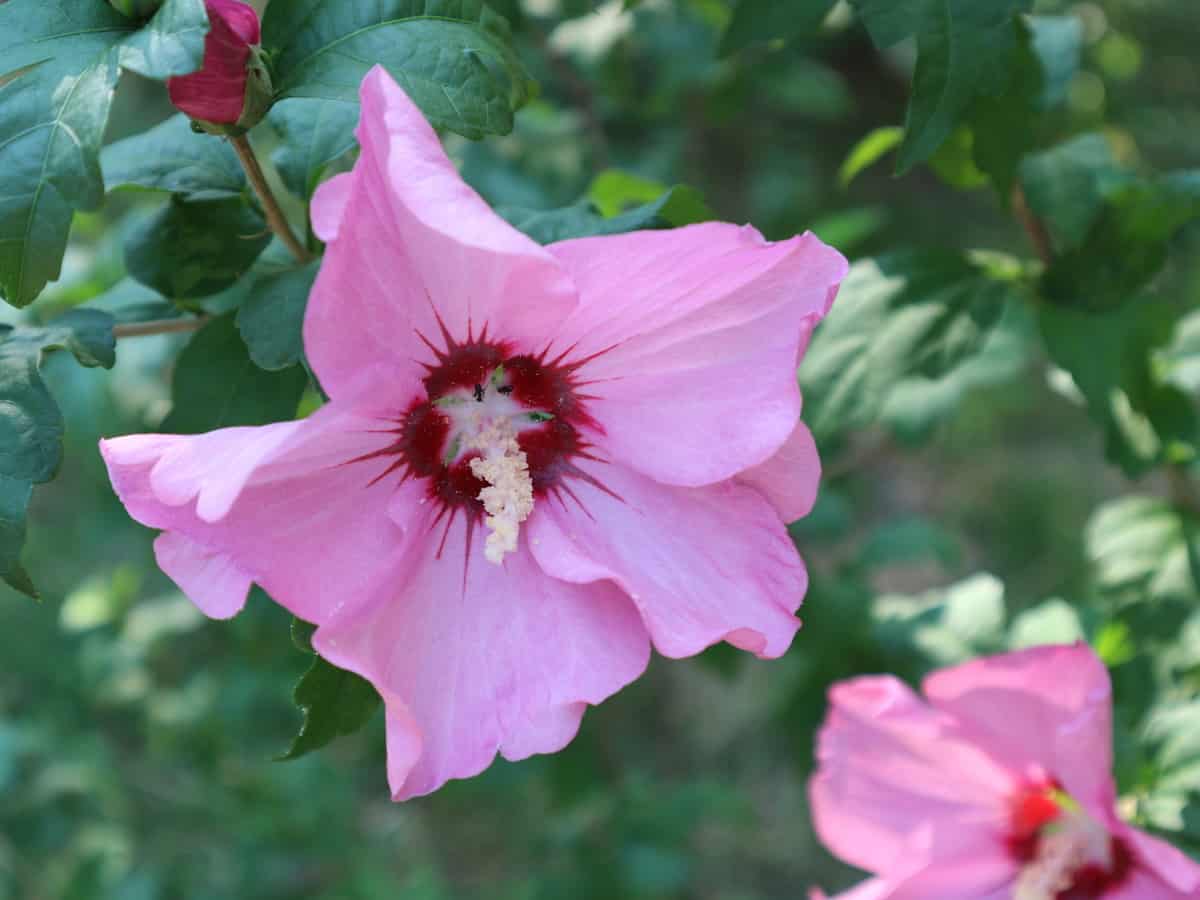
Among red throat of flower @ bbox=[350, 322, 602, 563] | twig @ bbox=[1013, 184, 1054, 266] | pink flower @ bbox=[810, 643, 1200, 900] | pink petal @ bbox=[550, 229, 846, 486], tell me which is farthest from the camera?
twig @ bbox=[1013, 184, 1054, 266]

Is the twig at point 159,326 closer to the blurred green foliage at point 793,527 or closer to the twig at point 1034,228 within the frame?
the blurred green foliage at point 793,527

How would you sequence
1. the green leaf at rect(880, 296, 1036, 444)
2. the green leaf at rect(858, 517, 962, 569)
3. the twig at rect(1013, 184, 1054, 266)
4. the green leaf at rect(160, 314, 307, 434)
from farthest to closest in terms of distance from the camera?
the green leaf at rect(858, 517, 962, 569) < the green leaf at rect(880, 296, 1036, 444) < the twig at rect(1013, 184, 1054, 266) < the green leaf at rect(160, 314, 307, 434)

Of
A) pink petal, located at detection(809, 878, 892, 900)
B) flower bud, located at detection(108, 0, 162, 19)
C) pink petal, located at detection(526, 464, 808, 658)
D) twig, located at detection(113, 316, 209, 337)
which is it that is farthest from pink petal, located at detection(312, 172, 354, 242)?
pink petal, located at detection(809, 878, 892, 900)

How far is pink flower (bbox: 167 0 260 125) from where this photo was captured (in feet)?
3.07

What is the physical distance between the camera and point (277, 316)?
43.8 inches

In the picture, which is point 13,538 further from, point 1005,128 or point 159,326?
point 1005,128

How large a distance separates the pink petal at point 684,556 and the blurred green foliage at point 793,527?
256 millimetres

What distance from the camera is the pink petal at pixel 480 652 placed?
3.19ft

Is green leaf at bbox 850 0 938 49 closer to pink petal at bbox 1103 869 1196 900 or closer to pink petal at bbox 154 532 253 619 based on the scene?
pink petal at bbox 154 532 253 619

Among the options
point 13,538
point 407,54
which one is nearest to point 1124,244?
point 407,54

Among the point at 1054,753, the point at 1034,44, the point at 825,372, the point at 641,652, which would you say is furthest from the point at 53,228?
the point at 1034,44

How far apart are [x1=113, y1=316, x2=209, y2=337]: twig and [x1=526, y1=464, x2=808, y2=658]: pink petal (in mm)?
455

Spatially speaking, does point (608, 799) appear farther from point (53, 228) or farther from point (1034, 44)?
point (53, 228)

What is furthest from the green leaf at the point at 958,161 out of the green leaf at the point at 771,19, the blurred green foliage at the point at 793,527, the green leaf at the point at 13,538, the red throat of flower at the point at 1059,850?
the green leaf at the point at 13,538
